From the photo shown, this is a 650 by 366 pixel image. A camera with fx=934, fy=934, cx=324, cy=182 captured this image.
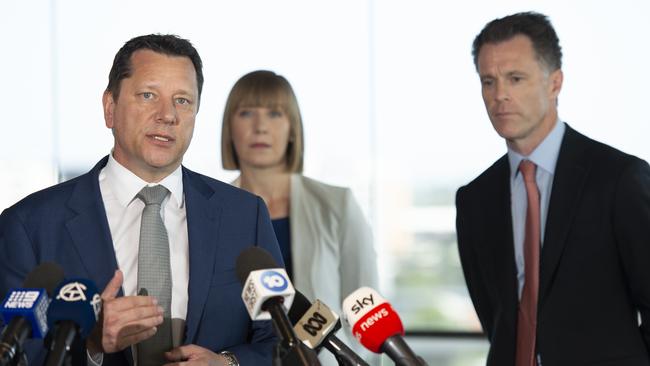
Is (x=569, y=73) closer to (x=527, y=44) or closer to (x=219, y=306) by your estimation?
(x=527, y=44)

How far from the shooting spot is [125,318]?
1.69m

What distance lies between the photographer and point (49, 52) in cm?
647

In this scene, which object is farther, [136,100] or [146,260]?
[136,100]

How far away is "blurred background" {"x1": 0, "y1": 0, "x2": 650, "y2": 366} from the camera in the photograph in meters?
6.30

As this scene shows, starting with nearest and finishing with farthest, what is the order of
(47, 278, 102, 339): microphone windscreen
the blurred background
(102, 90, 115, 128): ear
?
(47, 278, 102, 339): microphone windscreen → (102, 90, 115, 128): ear → the blurred background

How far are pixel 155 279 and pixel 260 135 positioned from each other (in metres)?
1.68

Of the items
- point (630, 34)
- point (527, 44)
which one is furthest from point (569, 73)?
point (527, 44)

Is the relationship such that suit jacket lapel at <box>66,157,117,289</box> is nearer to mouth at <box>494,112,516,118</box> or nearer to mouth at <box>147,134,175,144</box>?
mouth at <box>147,134,175,144</box>

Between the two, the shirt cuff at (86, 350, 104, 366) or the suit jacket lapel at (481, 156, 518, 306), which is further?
the suit jacket lapel at (481, 156, 518, 306)

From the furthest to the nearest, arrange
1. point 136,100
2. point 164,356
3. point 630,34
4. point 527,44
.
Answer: point 630,34, point 527,44, point 136,100, point 164,356

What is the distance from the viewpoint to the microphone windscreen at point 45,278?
1.55 metres

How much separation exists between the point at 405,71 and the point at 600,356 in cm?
417

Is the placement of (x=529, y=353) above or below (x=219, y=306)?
below

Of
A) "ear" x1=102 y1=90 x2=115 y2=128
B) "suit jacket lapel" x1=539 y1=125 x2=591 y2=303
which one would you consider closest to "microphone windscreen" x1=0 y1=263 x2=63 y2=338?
"ear" x1=102 y1=90 x2=115 y2=128
